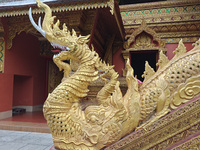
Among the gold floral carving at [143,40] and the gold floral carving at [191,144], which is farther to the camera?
the gold floral carving at [143,40]

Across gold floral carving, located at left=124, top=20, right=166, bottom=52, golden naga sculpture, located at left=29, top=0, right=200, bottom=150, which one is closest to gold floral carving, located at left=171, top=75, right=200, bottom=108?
golden naga sculpture, located at left=29, top=0, right=200, bottom=150

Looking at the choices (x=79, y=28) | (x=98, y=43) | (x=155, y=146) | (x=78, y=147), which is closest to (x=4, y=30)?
(x=79, y=28)

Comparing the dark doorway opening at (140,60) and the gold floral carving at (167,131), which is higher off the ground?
the dark doorway opening at (140,60)

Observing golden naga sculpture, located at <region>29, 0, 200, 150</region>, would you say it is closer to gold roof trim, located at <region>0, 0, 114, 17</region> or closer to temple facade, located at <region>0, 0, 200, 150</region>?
temple facade, located at <region>0, 0, 200, 150</region>

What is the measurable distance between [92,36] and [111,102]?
11.4ft

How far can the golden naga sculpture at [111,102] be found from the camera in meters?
1.45

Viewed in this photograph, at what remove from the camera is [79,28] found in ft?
15.2

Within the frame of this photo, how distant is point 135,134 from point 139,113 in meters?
0.19

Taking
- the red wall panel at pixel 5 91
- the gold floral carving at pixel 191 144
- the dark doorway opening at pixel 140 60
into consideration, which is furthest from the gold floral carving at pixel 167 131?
the dark doorway opening at pixel 140 60

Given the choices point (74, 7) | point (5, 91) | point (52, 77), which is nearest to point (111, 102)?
point (74, 7)

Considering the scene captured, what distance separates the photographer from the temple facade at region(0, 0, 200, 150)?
4.44 meters

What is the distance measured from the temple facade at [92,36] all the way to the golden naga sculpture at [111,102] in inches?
81.1

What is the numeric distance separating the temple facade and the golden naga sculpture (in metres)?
2.06

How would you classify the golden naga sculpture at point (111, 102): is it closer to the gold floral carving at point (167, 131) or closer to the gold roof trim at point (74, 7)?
the gold floral carving at point (167, 131)
